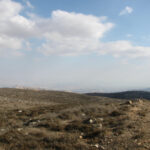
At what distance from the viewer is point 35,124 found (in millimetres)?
12195

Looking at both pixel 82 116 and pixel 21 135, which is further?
pixel 82 116

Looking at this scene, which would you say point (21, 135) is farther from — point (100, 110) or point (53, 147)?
point (100, 110)

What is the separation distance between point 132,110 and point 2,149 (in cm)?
1067

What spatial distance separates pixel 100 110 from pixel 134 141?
817 centimetres

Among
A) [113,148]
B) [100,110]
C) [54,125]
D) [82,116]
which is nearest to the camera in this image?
[113,148]

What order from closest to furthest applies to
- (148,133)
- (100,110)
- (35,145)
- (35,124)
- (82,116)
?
1. (35,145)
2. (148,133)
3. (35,124)
4. (82,116)
5. (100,110)

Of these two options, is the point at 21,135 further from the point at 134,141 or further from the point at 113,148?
the point at 134,141

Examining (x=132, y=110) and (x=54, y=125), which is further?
(x=132, y=110)

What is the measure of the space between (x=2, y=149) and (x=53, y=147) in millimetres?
2112

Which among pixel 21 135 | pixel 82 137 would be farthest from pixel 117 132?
pixel 21 135

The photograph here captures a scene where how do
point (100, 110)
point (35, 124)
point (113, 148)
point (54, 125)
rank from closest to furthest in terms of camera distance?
point (113, 148)
point (54, 125)
point (35, 124)
point (100, 110)

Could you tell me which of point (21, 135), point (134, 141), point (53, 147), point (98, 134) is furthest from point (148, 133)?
point (21, 135)

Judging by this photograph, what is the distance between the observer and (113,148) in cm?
724

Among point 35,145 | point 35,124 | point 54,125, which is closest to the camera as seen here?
point 35,145
